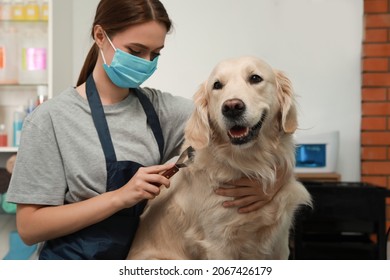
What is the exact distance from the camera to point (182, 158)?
3.89 ft

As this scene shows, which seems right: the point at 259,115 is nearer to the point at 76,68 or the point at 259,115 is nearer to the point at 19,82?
the point at 76,68

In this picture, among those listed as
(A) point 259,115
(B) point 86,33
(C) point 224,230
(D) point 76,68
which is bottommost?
(C) point 224,230

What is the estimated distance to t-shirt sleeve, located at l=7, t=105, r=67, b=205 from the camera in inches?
42.6

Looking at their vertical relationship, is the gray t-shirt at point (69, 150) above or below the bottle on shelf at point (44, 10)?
below

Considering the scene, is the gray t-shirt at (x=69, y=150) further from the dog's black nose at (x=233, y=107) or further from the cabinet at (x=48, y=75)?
the cabinet at (x=48, y=75)

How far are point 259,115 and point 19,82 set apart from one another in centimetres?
188

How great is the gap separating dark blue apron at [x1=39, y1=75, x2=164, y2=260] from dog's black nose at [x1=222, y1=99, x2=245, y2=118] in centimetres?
29

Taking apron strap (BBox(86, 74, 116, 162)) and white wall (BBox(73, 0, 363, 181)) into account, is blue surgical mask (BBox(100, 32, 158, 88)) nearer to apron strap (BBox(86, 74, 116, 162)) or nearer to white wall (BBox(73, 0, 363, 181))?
apron strap (BBox(86, 74, 116, 162))

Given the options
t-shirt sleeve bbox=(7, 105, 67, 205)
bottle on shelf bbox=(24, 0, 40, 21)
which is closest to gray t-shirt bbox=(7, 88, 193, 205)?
t-shirt sleeve bbox=(7, 105, 67, 205)

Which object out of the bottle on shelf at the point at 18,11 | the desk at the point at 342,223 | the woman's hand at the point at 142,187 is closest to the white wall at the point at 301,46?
the desk at the point at 342,223

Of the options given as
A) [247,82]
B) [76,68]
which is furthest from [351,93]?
[76,68]

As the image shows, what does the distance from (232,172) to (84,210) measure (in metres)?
0.41

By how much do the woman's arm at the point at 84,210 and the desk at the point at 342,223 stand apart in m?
0.94

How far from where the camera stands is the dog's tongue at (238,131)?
109 cm
